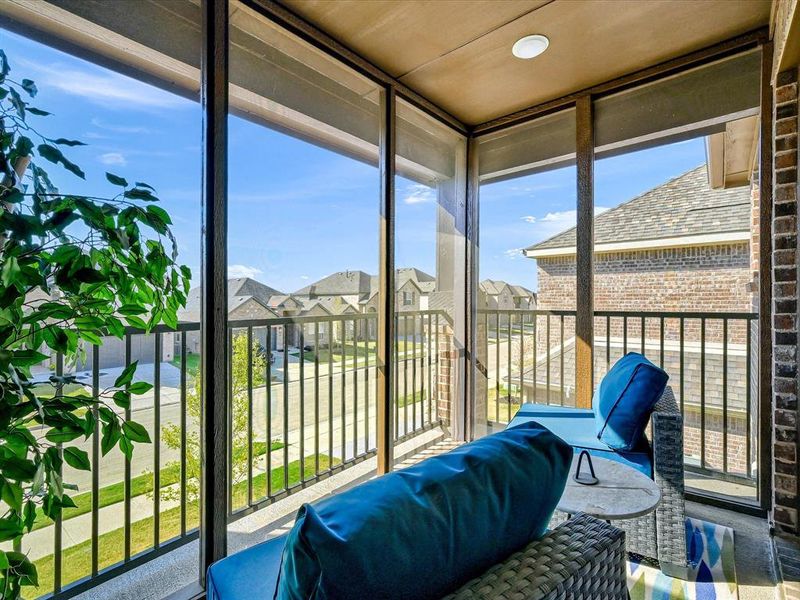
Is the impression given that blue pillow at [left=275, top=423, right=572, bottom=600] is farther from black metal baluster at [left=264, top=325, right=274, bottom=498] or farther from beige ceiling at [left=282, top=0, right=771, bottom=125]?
beige ceiling at [left=282, top=0, right=771, bottom=125]

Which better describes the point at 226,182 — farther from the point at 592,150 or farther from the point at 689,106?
the point at 689,106

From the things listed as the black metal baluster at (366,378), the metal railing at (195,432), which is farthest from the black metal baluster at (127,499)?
the black metal baluster at (366,378)

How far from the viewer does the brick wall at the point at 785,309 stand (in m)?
2.02

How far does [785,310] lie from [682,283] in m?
0.63

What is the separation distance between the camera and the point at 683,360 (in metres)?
2.82

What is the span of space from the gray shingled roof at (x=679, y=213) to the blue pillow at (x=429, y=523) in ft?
7.69

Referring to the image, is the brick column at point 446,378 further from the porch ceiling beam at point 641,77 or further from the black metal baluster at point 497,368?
the porch ceiling beam at point 641,77

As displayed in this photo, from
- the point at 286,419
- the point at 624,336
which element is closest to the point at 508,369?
the point at 624,336

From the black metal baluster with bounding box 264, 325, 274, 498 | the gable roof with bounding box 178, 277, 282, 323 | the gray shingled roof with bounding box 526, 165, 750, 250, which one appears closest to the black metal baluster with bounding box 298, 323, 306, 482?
the black metal baluster with bounding box 264, 325, 274, 498

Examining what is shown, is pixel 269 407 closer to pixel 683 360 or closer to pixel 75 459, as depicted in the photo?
pixel 75 459

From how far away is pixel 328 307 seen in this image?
248 cm

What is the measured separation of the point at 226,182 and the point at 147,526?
1582mm

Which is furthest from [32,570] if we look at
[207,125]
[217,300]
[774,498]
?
[774,498]

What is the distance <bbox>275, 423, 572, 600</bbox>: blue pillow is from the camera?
58 cm
